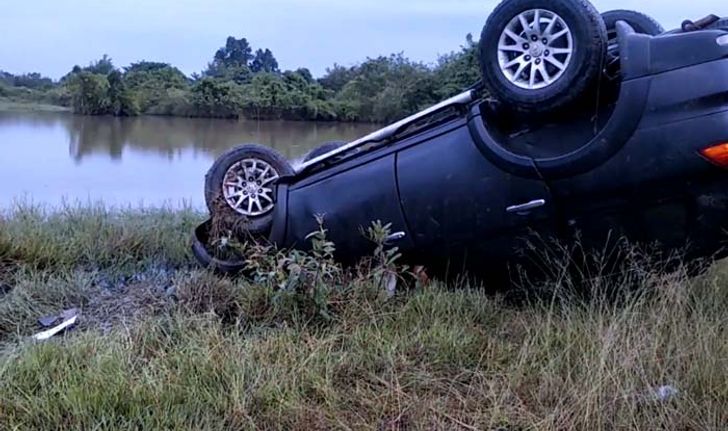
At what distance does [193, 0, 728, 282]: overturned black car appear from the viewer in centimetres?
301

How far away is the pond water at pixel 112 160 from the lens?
911 centimetres

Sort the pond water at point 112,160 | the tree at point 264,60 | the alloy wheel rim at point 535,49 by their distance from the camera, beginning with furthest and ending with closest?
the tree at point 264,60
the pond water at point 112,160
the alloy wheel rim at point 535,49

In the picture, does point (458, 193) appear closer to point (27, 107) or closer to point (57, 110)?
point (57, 110)

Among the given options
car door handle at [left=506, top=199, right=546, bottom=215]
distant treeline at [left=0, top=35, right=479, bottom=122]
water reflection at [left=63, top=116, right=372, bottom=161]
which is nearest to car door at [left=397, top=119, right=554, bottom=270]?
car door handle at [left=506, top=199, right=546, bottom=215]

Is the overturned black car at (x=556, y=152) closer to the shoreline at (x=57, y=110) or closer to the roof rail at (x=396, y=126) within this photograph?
the roof rail at (x=396, y=126)

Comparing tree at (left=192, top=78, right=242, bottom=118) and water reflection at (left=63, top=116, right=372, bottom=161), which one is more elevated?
tree at (left=192, top=78, right=242, bottom=118)

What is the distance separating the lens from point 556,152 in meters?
3.26

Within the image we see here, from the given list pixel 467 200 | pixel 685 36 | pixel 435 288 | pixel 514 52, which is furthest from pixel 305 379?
pixel 685 36

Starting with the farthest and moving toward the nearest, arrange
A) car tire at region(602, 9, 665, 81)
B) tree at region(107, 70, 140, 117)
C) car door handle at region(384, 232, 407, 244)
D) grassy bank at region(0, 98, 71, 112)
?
grassy bank at region(0, 98, 71, 112)
tree at region(107, 70, 140, 117)
car tire at region(602, 9, 665, 81)
car door handle at region(384, 232, 407, 244)

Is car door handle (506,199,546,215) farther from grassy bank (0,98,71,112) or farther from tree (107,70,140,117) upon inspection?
grassy bank (0,98,71,112)

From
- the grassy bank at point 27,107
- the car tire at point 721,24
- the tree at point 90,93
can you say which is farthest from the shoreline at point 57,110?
the car tire at point 721,24

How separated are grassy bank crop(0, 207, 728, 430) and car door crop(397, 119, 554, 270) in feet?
0.88

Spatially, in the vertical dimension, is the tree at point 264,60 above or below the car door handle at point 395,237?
above

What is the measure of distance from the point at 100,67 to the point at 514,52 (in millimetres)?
39914
